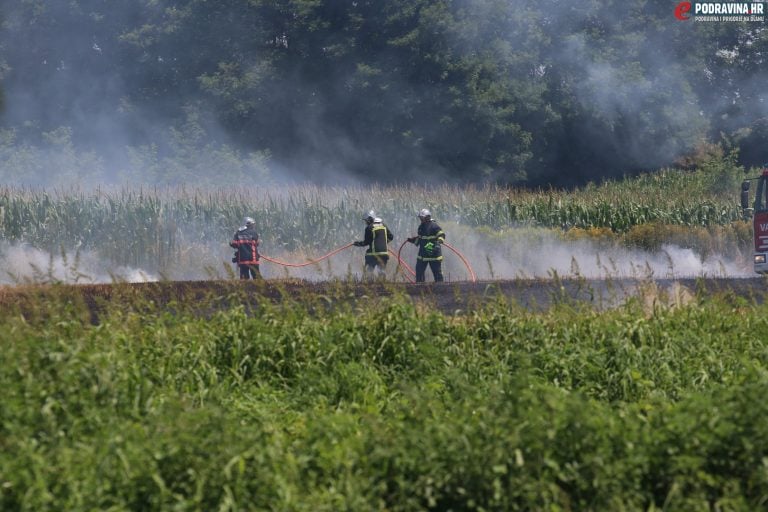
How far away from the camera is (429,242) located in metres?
20.7

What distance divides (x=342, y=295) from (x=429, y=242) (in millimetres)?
Result: 9193

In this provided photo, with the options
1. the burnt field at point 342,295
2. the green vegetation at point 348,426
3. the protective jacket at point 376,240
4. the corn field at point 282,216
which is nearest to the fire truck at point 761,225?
the burnt field at point 342,295

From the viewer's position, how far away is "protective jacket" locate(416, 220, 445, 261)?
67.7ft

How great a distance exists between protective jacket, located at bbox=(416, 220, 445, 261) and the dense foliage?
63.4 ft

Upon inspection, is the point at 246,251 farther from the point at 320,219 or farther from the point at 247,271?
the point at 320,219

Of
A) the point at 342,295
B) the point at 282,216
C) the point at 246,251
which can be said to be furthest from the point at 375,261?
the point at 342,295

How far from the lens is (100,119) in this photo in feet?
132

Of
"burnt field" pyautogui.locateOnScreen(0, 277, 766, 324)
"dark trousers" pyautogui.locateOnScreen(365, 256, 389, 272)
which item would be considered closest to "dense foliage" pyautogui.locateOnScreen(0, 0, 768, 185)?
"dark trousers" pyautogui.locateOnScreen(365, 256, 389, 272)

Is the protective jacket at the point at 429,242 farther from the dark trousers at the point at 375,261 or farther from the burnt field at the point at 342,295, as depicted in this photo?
the burnt field at the point at 342,295

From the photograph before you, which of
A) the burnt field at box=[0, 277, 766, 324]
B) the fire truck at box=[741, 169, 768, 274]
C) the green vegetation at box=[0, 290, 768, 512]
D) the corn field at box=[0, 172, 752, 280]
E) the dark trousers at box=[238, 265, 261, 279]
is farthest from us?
the corn field at box=[0, 172, 752, 280]

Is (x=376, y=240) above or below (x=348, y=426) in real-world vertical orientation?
above

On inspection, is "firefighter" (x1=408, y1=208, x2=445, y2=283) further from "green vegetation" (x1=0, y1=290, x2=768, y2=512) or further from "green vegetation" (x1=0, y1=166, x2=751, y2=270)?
"green vegetation" (x1=0, y1=290, x2=768, y2=512)

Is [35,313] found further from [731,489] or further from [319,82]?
[319,82]

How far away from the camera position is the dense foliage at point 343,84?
132 feet
